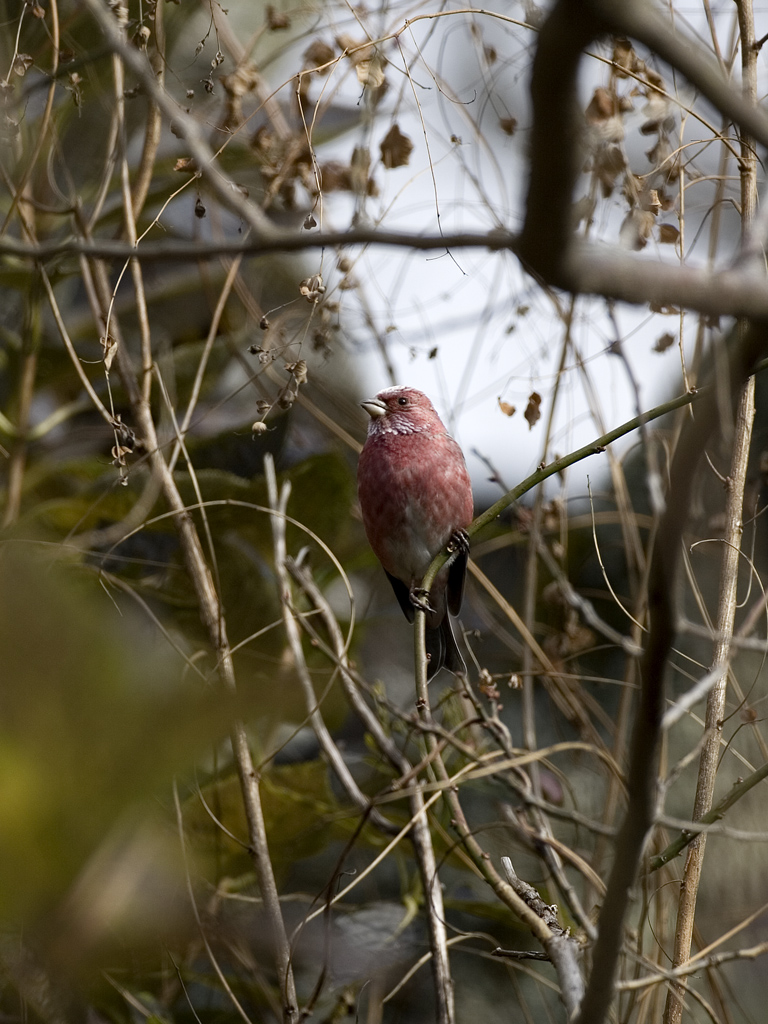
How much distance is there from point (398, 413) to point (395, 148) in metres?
1.24

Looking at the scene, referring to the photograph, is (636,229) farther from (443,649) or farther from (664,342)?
(443,649)

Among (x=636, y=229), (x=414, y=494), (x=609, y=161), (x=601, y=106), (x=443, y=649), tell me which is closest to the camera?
(x=636, y=229)

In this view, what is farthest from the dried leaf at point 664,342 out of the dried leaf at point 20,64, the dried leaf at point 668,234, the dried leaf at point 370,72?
the dried leaf at point 20,64

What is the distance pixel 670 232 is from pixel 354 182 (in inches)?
42.8

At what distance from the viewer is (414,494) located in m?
4.03

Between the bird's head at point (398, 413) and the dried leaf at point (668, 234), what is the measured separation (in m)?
1.41

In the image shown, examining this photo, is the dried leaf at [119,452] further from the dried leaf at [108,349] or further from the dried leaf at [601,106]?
the dried leaf at [601,106]

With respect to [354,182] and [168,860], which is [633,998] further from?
[354,182]

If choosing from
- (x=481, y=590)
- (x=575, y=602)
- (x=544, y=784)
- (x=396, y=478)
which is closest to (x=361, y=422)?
(x=396, y=478)

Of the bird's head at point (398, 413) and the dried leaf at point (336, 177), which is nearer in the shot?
the dried leaf at point (336, 177)

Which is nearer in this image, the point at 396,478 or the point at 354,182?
the point at 354,182

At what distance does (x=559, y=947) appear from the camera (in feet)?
6.03

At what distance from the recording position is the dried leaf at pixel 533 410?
2.99 meters

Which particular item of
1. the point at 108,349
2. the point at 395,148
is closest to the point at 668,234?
the point at 395,148
